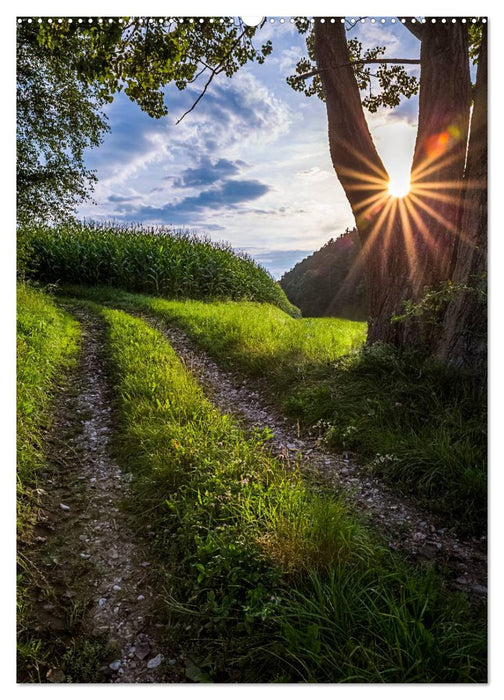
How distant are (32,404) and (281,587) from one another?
333 centimetres

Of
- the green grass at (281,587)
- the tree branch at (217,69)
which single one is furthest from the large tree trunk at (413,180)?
the green grass at (281,587)

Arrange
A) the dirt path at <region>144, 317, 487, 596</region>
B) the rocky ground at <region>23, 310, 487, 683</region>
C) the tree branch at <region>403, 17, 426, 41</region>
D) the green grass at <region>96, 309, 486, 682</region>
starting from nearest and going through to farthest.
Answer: the green grass at <region>96, 309, 486, 682</region>, the rocky ground at <region>23, 310, 487, 683</region>, the dirt path at <region>144, 317, 487, 596</region>, the tree branch at <region>403, 17, 426, 41</region>

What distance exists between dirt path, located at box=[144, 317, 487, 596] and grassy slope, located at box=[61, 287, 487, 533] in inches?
5.9

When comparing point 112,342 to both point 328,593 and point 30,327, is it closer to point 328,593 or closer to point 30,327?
point 30,327

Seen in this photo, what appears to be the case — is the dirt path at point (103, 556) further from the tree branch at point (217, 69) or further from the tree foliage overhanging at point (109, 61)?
the tree branch at point (217, 69)

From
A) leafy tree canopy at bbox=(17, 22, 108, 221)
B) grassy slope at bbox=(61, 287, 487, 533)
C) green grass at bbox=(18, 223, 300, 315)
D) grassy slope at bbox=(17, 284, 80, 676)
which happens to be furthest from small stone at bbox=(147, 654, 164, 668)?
green grass at bbox=(18, 223, 300, 315)

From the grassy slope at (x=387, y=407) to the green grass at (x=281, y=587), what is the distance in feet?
3.12

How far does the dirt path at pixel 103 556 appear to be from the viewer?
2350 mm

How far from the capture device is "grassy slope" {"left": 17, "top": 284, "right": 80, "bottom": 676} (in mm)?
2510

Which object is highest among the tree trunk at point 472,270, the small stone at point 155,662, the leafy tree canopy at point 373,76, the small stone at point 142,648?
the leafy tree canopy at point 373,76

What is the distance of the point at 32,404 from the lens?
14.7 feet

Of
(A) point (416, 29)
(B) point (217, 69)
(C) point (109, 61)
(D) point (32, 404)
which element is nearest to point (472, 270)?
(A) point (416, 29)

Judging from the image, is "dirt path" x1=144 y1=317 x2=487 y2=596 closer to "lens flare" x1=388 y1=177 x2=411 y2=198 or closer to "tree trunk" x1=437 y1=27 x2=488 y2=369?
"tree trunk" x1=437 y1=27 x2=488 y2=369

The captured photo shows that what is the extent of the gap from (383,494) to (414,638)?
5.47ft
